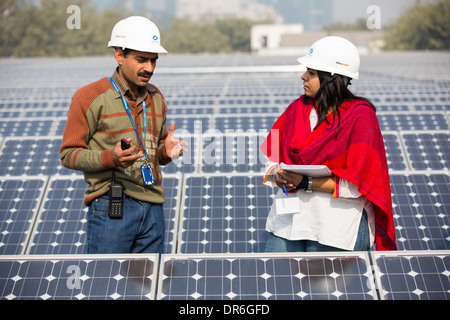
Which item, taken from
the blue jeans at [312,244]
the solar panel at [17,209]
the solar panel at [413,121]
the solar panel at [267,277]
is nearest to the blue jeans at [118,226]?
the solar panel at [267,277]

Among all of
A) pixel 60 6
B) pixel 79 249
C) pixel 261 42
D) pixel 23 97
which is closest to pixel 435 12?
pixel 261 42

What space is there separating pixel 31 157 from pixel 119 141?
A: 113 inches

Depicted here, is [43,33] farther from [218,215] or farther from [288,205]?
[288,205]

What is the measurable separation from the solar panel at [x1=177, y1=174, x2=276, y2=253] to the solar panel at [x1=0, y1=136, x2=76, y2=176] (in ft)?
4.52

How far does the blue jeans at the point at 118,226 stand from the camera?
318 centimetres

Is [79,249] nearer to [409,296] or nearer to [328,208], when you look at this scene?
[328,208]

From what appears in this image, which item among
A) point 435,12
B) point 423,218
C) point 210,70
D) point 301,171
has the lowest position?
point 435,12

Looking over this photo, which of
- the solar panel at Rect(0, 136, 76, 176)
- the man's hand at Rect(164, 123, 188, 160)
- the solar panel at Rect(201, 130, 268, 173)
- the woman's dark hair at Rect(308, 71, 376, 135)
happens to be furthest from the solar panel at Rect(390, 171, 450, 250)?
the solar panel at Rect(0, 136, 76, 176)

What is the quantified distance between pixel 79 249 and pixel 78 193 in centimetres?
59

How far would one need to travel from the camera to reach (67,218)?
4.63 metres

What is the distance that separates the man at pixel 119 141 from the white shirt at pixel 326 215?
2.61ft

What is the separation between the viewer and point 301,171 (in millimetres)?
2996

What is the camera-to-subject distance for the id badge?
3.21 meters
